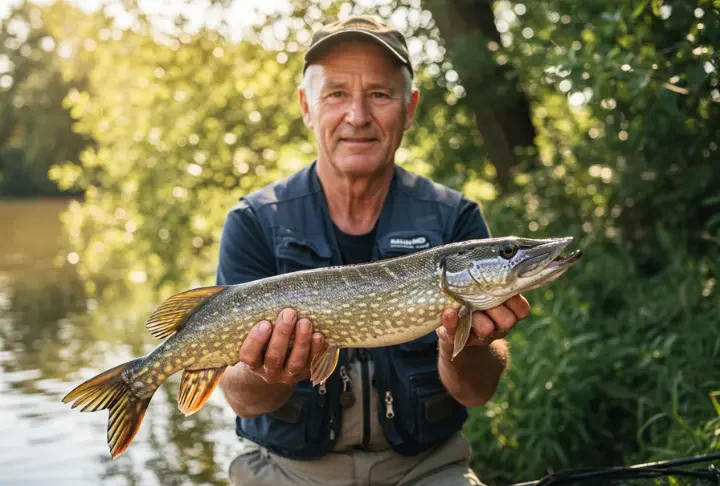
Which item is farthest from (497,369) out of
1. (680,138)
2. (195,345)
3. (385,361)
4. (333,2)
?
(333,2)

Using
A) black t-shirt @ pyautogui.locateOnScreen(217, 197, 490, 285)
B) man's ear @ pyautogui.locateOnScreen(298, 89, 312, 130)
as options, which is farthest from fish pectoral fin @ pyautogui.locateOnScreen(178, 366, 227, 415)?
man's ear @ pyautogui.locateOnScreen(298, 89, 312, 130)

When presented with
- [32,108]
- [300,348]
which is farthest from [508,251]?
[32,108]

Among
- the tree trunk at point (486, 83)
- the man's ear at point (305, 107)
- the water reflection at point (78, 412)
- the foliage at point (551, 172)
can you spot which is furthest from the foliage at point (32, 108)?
the man's ear at point (305, 107)

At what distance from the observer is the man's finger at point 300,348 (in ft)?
7.97

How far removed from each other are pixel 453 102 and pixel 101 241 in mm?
4942

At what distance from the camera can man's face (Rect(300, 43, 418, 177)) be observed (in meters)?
2.88

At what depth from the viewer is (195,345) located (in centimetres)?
249

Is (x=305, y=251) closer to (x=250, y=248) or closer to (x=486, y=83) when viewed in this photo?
(x=250, y=248)

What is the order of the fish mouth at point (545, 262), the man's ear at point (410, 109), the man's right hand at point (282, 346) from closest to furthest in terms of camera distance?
the fish mouth at point (545, 262) < the man's right hand at point (282, 346) < the man's ear at point (410, 109)

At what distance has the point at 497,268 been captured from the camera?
2.30 meters

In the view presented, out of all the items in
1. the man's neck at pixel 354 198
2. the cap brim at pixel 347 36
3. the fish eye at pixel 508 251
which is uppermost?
the cap brim at pixel 347 36

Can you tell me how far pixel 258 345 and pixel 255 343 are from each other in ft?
0.04

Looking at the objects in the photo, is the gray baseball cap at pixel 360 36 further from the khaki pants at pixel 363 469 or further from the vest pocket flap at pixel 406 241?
the khaki pants at pixel 363 469

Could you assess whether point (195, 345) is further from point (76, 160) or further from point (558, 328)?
point (76, 160)
